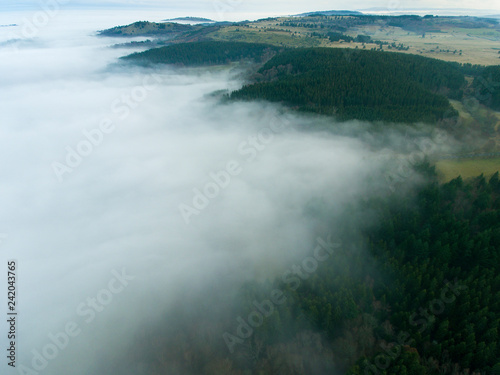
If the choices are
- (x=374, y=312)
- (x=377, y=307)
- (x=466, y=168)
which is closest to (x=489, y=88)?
(x=466, y=168)

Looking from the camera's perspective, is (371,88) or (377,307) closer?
(377,307)

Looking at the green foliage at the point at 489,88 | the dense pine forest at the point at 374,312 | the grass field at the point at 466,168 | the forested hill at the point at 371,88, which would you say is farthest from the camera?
the forested hill at the point at 371,88

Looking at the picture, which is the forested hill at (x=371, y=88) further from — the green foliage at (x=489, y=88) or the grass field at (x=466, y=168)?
the grass field at (x=466, y=168)

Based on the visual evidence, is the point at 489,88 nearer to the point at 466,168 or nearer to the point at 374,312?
the point at 466,168

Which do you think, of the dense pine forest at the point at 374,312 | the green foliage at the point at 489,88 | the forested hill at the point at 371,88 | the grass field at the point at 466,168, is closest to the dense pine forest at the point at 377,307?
the dense pine forest at the point at 374,312

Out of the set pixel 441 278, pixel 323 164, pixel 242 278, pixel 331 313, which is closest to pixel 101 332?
pixel 242 278

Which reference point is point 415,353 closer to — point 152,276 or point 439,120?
point 152,276

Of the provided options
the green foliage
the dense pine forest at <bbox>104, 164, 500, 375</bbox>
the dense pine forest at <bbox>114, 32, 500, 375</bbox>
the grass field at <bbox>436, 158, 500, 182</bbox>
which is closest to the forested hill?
the green foliage

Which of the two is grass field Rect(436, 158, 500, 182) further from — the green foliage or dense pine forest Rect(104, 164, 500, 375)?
the green foliage
